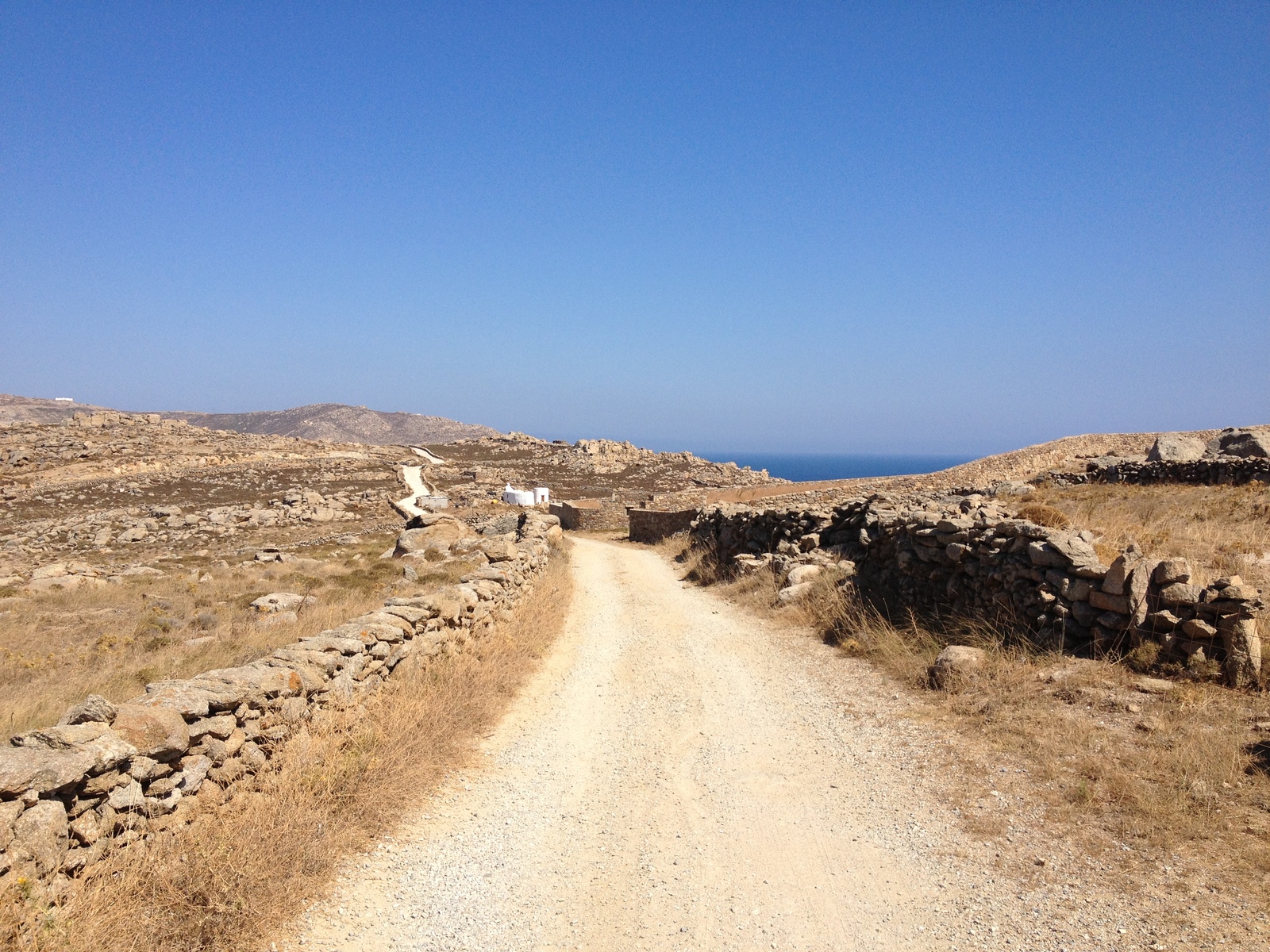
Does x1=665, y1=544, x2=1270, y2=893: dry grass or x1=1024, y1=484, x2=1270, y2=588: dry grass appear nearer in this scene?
x1=665, y1=544, x2=1270, y2=893: dry grass

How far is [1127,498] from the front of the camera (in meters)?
15.6

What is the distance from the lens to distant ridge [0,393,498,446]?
133 m

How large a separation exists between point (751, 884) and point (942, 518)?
8.07 metres

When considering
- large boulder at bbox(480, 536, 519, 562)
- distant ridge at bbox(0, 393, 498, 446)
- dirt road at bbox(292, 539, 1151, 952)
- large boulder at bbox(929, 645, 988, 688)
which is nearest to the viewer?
dirt road at bbox(292, 539, 1151, 952)

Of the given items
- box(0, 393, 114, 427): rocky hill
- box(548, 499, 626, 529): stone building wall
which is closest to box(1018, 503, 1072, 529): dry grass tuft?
box(548, 499, 626, 529): stone building wall

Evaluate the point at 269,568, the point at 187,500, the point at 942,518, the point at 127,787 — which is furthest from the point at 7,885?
the point at 187,500

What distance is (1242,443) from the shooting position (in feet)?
63.7

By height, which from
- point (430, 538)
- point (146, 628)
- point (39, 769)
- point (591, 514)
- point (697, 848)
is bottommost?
point (591, 514)

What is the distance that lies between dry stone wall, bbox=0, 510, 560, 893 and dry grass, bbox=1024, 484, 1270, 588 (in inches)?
381

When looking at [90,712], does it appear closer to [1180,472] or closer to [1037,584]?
[1037,584]

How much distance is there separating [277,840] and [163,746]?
104 cm

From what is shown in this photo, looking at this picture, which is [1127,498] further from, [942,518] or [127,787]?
[127,787]

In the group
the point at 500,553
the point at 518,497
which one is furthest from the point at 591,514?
the point at 500,553

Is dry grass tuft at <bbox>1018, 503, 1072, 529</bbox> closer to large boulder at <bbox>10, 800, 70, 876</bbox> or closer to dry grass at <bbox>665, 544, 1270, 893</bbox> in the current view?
dry grass at <bbox>665, 544, 1270, 893</bbox>
